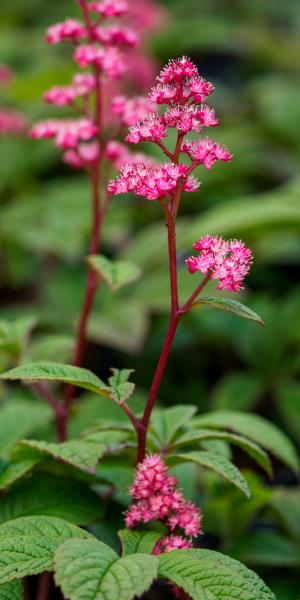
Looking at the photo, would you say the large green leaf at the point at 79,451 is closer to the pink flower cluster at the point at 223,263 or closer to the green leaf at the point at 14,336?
the green leaf at the point at 14,336

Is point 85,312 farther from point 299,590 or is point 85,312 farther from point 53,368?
point 299,590

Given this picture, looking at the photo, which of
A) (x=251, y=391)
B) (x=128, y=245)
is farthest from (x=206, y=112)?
(x=128, y=245)

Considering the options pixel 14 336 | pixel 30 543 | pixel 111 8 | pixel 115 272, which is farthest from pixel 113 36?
pixel 30 543

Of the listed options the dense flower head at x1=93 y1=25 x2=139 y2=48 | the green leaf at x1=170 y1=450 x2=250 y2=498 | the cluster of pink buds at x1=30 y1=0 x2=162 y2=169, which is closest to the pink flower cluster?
the green leaf at x1=170 y1=450 x2=250 y2=498

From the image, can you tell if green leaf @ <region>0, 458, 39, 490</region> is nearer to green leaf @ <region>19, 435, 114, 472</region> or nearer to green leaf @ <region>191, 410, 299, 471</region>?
green leaf @ <region>19, 435, 114, 472</region>

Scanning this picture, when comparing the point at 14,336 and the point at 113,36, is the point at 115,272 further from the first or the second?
the point at 113,36

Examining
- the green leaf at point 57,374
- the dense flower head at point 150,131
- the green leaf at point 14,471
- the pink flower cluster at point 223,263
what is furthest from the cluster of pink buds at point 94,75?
the green leaf at point 14,471
